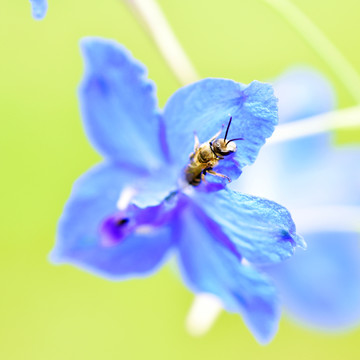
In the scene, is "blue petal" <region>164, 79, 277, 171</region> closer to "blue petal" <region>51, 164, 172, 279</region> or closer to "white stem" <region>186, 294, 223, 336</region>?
"blue petal" <region>51, 164, 172, 279</region>

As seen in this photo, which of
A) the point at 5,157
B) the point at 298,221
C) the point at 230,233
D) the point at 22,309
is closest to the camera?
the point at 230,233

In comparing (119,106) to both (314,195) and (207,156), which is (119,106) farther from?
(314,195)

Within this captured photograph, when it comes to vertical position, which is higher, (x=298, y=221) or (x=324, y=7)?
(x=324, y=7)

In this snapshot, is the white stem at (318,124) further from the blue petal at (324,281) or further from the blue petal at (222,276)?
the blue petal at (324,281)

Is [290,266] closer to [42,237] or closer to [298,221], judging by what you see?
[298,221]

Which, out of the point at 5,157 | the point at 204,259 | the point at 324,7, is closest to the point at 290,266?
the point at 204,259

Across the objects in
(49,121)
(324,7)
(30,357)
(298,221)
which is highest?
(49,121)

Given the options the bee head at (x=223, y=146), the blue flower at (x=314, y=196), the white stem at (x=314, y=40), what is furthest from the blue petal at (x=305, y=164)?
the bee head at (x=223, y=146)
